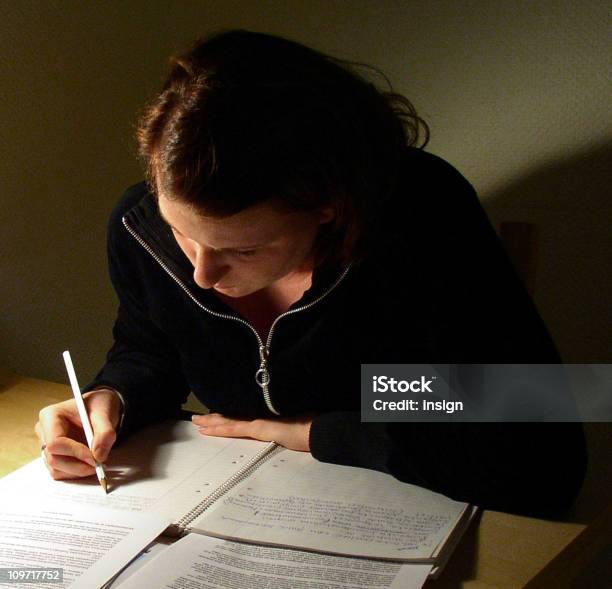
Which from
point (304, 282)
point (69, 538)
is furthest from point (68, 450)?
point (304, 282)

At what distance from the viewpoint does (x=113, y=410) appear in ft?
3.71

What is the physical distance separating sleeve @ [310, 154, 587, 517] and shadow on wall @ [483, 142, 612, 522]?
0.19m

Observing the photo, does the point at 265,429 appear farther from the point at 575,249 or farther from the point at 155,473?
the point at 575,249

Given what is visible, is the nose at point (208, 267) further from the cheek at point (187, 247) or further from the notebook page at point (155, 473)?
the notebook page at point (155, 473)

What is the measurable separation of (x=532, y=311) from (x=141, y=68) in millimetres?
1125

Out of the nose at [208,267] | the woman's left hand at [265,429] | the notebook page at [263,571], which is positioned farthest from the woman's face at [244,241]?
the notebook page at [263,571]

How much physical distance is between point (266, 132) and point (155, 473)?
469 mm

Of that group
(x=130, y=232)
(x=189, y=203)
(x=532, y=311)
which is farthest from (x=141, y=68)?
(x=532, y=311)

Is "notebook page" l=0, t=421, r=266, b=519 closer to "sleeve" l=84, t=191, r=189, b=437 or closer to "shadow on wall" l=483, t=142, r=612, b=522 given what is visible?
"sleeve" l=84, t=191, r=189, b=437

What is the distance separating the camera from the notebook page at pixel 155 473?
0.95 meters

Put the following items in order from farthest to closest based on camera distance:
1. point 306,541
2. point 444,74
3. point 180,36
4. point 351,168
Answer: point 180,36 < point 444,74 < point 351,168 < point 306,541

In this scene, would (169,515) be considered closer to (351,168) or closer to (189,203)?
(189,203)

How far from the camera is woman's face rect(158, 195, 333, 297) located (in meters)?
0.91

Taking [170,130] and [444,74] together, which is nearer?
[170,130]
